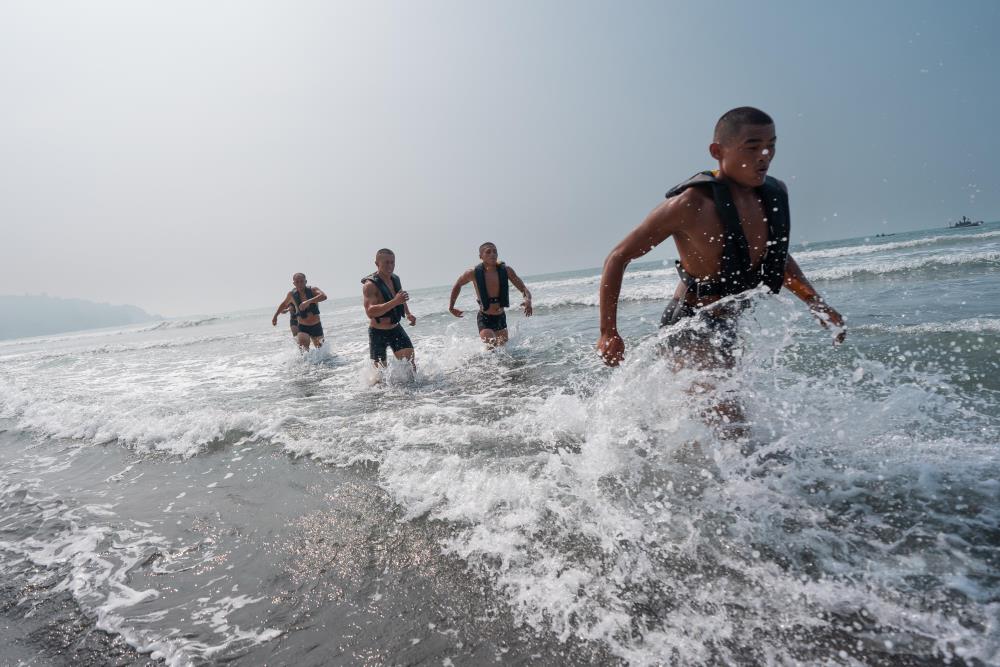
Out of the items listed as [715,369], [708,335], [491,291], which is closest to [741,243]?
[708,335]

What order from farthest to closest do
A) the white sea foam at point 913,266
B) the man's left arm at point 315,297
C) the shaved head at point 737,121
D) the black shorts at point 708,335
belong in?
1. the white sea foam at point 913,266
2. the man's left arm at point 315,297
3. the black shorts at point 708,335
4. the shaved head at point 737,121

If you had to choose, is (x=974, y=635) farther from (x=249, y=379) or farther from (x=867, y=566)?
(x=249, y=379)

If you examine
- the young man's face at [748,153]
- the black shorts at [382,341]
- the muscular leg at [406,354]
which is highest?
the young man's face at [748,153]

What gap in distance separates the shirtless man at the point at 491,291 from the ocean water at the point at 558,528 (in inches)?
132

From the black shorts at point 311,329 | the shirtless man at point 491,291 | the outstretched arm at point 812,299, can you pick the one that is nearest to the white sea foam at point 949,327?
the outstretched arm at point 812,299

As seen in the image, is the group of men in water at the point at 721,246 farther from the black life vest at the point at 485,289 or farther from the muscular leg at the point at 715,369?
the black life vest at the point at 485,289

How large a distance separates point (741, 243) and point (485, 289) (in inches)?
226

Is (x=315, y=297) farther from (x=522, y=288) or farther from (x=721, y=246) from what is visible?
(x=721, y=246)

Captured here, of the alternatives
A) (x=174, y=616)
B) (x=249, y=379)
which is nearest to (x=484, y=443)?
(x=174, y=616)

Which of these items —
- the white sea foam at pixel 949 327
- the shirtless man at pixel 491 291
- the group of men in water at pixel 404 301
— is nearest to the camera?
the white sea foam at pixel 949 327

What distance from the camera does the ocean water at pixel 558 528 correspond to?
1.67 metres

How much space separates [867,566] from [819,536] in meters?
0.21

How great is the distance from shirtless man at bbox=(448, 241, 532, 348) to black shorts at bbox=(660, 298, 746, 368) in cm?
487

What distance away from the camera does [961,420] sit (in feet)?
9.90
